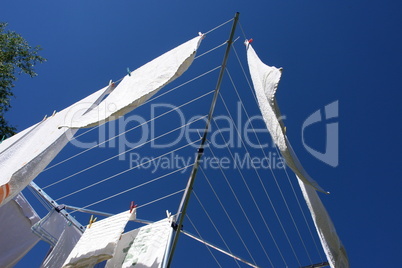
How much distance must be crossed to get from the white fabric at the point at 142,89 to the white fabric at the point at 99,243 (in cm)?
88

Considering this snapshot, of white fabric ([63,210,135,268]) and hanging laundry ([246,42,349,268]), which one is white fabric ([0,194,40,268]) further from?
hanging laundry ([246,42,349,268])

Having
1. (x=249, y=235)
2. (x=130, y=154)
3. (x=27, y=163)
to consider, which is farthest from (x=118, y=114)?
(x=249, y=235)

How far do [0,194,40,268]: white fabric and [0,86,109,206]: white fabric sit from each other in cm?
94

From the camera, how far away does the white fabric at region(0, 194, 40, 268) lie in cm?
315

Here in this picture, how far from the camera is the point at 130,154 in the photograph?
3.38 metres

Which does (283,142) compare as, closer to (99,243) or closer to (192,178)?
(192,178)

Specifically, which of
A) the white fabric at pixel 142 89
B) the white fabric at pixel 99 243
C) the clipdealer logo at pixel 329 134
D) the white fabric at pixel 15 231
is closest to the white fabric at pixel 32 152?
the white fabric at pixel 142 89

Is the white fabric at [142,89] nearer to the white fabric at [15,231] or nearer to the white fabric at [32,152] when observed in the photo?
the white fabric at [32,152]

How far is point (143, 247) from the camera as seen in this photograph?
2297 mm

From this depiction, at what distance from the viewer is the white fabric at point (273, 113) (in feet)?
5.76

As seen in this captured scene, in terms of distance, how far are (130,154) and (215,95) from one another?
49.7 inches

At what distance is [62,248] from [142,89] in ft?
5.73

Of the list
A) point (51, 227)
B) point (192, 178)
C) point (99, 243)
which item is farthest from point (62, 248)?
point (192, 178)

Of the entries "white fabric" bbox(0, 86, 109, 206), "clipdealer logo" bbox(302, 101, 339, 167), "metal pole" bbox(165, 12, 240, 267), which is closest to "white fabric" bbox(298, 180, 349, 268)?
"clipdealer logo" bbox(302, 101, 339, 167)
